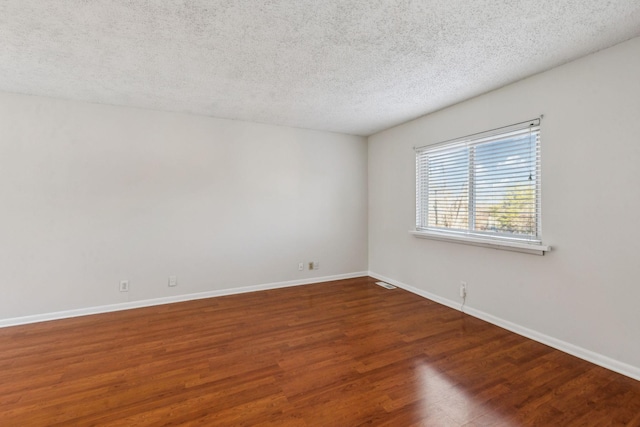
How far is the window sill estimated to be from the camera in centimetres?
251

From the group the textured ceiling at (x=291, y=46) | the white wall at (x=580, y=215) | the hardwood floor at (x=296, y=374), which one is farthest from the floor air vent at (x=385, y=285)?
the textured ceiling at (x=291, y=46)

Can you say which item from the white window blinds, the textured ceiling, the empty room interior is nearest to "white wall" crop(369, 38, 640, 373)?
the empty room interior

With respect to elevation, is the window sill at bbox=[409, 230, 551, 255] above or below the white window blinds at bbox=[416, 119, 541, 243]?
below

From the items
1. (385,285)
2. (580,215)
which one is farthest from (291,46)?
(385,285)

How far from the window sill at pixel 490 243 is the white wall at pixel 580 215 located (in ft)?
0.26

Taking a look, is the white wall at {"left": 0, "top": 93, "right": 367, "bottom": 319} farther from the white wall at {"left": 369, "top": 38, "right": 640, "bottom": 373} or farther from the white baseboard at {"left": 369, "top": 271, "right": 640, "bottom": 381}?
the white wall at {"left": 369, "top": 38, "right": 640, "bottom": 373}

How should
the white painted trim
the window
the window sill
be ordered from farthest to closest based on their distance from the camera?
1. the white painted trim
2. the window
3. the window sill

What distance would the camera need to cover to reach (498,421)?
1.58 meters

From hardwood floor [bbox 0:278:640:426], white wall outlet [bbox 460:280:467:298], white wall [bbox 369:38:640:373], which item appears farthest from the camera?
white wall outlet [bbox 460:280:467:298]

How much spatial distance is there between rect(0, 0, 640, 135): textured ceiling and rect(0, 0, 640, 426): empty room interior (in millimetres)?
21

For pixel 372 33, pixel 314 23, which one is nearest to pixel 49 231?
pixel 314 23

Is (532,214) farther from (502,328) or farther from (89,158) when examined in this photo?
(89,158)

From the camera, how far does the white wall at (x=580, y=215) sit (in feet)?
6.66

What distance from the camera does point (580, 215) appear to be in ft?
7.48
